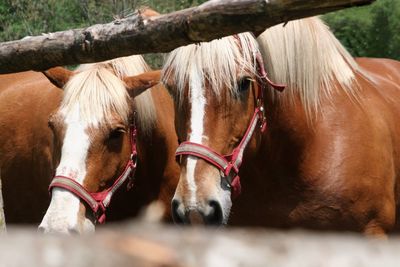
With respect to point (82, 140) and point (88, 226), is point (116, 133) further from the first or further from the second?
point (88, 226)

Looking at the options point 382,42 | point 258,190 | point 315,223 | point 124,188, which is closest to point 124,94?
point 124,188

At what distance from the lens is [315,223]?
4012 millimetres

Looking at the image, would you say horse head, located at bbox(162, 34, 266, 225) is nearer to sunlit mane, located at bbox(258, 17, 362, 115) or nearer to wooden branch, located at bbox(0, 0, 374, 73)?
sunlit mane, located at bbox(258, 17, 362, 115)

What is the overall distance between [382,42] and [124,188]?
10.5 m

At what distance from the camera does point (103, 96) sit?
13.4 ft

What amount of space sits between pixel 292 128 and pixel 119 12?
5882 mm

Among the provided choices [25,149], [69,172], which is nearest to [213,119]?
[69,172]

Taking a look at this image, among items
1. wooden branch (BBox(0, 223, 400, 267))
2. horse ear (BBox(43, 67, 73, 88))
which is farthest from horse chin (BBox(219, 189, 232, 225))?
wooden branch (BBox(0, 223, 400, 267))

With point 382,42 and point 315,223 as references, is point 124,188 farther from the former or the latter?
point 382,42

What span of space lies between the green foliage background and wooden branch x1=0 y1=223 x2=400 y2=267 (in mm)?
8367

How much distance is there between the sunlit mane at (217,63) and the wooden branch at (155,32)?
0.94 metres

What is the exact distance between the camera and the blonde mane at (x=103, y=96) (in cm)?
400

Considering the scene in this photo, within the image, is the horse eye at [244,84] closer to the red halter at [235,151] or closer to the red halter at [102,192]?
the red halter at [235,151]

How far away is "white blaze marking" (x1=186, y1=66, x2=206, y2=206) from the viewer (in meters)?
3.52
